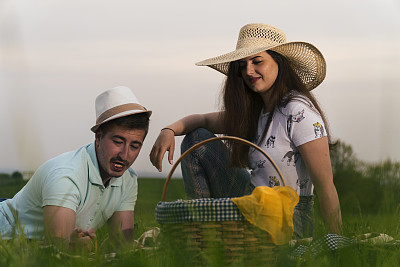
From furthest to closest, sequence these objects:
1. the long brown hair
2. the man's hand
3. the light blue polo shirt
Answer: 1. the long brown hair
2. the light blue polo shirt
3. the man's hand

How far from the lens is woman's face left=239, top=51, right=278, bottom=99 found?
125 inches

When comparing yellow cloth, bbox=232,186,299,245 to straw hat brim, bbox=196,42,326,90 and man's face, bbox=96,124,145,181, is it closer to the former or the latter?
man's face, bbox=96,124,145,181

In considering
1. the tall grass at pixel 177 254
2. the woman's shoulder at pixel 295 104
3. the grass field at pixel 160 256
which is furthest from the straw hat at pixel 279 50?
the grass field at pixel 160 256

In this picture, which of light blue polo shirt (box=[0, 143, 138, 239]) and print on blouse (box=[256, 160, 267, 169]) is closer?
light blue polo shirt (box=[0, 143, 138, 239])

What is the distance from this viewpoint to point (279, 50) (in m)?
3.36

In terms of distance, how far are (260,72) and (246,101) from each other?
249mm

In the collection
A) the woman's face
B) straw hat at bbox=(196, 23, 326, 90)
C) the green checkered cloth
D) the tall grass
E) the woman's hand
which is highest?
straw hat at bbox=(196, 23, 326, 90)

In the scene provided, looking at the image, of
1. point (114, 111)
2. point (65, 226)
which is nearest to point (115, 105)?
point (114, 111)

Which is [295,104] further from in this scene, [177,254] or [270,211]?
[177,254]

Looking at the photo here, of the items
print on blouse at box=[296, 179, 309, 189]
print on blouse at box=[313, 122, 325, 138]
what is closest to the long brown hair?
print on blouse at box=[313, 122, 325, 138]

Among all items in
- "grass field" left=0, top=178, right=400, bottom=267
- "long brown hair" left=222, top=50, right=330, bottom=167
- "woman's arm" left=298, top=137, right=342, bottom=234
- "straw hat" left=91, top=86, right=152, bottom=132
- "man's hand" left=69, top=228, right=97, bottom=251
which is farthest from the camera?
"long brown hair" left=222, top=50, right=330, bottom=167

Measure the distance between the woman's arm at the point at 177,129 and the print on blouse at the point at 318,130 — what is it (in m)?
0.80

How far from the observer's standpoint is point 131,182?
3.20 m

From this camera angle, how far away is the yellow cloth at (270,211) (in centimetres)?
204
